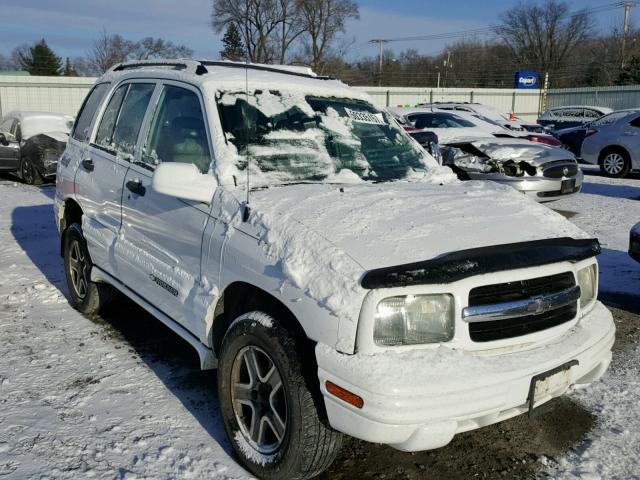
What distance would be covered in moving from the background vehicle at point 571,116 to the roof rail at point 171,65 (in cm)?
2188

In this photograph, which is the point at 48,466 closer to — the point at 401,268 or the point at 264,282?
the point at 264,282

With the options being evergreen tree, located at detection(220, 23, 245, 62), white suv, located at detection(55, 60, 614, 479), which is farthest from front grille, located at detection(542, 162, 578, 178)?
white suv, located at detection(55, 60, 614, 479)

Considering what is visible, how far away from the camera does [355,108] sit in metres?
4.31

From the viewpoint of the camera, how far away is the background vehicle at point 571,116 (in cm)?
2425

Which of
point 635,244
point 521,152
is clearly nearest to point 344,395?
point 635,244

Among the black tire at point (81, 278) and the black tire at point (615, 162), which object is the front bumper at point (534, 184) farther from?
the black tire at point (615, 162)

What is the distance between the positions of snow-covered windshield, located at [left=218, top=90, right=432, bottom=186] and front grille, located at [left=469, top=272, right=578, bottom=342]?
1295 mm

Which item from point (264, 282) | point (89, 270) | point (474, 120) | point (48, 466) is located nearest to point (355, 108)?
point (264, 282)

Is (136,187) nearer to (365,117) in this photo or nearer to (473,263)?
(365,117)

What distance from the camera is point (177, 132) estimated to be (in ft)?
12.7

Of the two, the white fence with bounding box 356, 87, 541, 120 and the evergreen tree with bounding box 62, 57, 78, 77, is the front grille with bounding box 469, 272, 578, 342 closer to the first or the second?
the white fence with bounding box 356, 87, 541, 120

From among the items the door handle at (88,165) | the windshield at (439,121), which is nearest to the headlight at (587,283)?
the door handle at (88,165)

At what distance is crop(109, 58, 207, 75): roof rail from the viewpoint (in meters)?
3.98

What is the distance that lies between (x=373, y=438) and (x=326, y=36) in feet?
147
